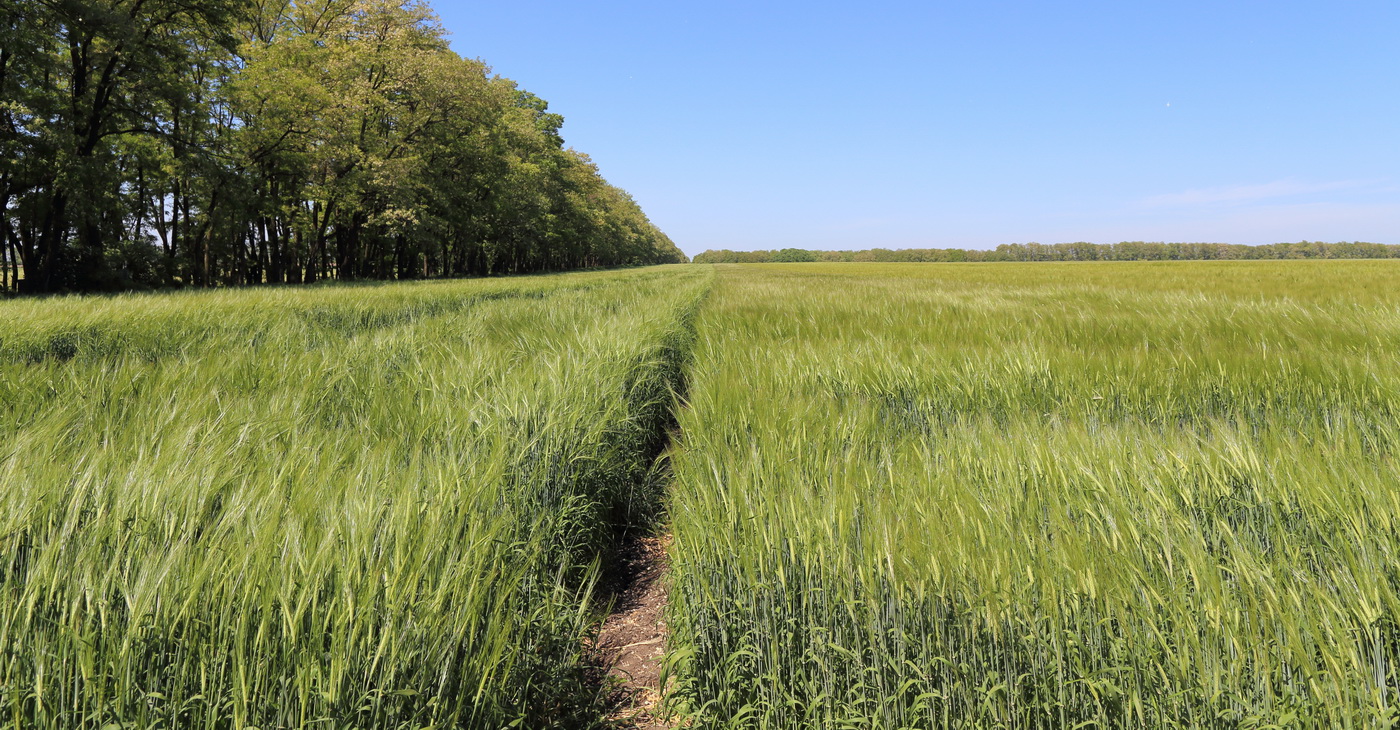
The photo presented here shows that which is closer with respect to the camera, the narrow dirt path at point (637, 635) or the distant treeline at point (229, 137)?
the narrow dirt path at point (637, 635)

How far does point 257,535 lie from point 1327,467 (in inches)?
117

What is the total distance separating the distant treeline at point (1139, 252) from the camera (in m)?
97.3

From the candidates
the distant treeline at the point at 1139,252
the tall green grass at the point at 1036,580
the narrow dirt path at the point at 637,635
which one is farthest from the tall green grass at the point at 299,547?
the distant treeline at the point at 1139,252

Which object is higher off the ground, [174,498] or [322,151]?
[322,151]

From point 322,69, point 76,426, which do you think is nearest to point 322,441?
point 76,426

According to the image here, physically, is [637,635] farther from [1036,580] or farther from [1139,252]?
[1139,252]

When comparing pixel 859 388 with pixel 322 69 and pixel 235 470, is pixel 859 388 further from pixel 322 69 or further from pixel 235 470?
pixel 322 69

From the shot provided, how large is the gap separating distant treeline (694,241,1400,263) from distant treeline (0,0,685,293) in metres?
99.6

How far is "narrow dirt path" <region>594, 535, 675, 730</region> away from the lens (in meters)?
1.59

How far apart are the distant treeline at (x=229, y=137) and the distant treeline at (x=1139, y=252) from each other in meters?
99.6

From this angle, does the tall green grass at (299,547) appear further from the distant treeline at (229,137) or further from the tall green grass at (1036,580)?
the distant treeline at (229,137)

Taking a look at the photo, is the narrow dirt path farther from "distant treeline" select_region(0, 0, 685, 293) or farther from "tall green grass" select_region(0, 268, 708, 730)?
"distant treeline" select_region(0, 0, 685, 293)

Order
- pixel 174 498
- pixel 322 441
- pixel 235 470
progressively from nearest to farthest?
1. pixel 174 498
2. pixel 235 470
3. pixel 322 441

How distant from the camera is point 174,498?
1.39m
